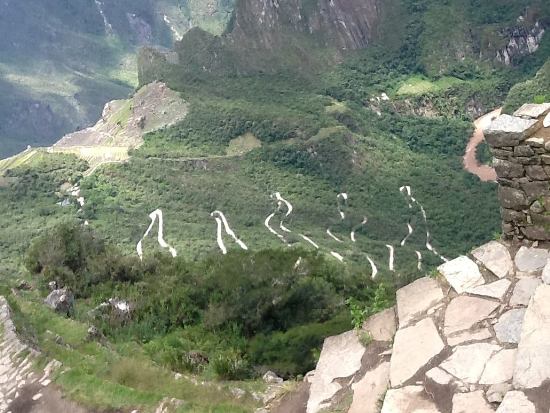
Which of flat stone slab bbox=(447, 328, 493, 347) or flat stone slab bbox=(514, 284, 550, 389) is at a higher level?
flat stone slab bbox=(514, 284, 550, 389)

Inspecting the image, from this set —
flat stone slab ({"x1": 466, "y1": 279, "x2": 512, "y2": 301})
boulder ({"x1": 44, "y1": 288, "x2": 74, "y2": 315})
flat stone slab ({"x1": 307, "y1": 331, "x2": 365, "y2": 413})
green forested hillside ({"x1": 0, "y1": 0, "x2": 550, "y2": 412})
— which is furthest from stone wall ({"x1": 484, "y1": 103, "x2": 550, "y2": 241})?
boulder ({"x1": 44, "y1": 288, "x2": 74, "y2": 315})

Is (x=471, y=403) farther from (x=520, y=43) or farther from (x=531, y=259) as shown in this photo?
(x=520, y=43)

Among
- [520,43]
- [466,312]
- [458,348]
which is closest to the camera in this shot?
[458,348]

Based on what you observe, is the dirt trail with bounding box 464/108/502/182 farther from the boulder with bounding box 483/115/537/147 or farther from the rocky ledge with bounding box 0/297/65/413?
the boulder with bounding box 483/115/537/147

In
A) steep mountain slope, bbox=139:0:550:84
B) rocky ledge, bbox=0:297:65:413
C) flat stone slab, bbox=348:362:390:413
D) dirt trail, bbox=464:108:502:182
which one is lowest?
dirt trail, bbox=464:108:502:182

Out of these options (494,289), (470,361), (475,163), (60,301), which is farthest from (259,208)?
(470,361)

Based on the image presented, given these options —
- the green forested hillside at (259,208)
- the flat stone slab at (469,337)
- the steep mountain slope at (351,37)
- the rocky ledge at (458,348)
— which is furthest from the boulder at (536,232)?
the steep mountain slope at (351,37)

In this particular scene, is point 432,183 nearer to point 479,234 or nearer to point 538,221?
point 479,234
